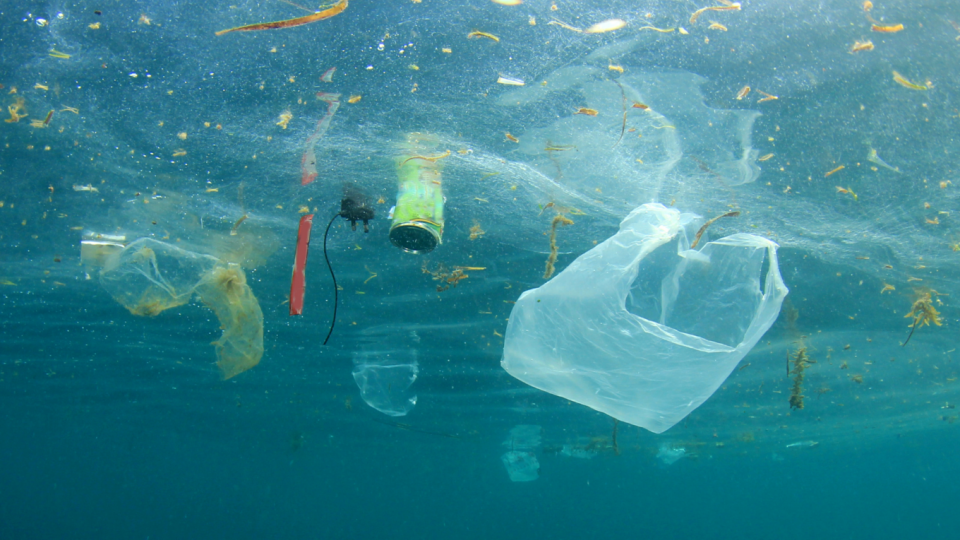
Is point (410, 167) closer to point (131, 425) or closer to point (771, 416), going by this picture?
point (771, 416)

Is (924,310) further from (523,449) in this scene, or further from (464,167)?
(523,449)

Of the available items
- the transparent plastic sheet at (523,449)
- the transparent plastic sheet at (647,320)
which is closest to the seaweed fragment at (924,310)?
the transparent plastic sheet at (647,320)

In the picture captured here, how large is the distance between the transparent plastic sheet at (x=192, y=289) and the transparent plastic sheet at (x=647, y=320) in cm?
400

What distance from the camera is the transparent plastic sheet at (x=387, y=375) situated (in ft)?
50.4

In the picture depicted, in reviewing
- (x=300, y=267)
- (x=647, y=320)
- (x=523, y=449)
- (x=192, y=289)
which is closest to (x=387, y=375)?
(x=192, y=289)

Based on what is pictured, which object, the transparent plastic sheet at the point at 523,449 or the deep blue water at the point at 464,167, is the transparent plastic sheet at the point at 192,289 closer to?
the deep blue water at the point at 464,167

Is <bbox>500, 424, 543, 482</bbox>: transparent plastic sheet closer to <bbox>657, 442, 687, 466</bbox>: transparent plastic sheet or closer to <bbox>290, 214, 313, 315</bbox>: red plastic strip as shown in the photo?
<bbox>657, 442, 687, 466</bbox>: transparent plastic sheet

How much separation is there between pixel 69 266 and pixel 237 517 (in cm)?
11459

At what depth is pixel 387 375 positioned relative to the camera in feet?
54.4

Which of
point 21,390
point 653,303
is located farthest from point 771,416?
point 21,390

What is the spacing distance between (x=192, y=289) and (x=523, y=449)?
3036cm

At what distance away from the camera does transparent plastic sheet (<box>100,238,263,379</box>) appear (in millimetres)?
6383

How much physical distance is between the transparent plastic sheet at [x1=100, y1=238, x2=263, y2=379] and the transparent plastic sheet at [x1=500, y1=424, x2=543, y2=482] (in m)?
20.8

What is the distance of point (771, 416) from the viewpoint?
75.9 ft
